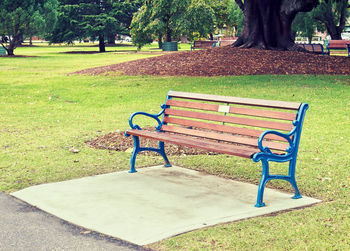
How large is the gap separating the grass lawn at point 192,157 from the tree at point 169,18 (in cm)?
2326

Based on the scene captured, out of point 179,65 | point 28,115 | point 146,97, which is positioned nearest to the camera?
point 28,115

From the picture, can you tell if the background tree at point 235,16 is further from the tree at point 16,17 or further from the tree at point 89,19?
the tree at point 16,17

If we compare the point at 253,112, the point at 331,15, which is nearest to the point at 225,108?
the point at 253,112

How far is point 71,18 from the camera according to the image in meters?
49.4

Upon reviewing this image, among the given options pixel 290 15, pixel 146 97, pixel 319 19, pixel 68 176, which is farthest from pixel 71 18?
pixel 68 176

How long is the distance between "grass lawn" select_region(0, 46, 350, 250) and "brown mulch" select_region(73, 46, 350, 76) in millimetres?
961

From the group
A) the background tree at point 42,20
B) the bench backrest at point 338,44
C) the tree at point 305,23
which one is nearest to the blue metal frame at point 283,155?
the bench backrest at point 338,44

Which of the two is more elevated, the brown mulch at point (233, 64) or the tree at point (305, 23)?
the tree at point (305, 23)

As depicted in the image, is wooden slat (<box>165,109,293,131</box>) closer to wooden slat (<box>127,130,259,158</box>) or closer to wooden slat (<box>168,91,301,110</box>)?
wooden slat (<box>168,91,301,110</box>)

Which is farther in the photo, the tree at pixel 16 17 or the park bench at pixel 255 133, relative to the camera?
the tree at pixel 16 17

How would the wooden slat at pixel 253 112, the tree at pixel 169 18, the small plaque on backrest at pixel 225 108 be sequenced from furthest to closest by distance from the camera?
1. the tree at pixel 169 18
2. the small plaque on backrest at pixel 225 108
3. the wooden slat at pixel 253 112

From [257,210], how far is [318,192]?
0.98m

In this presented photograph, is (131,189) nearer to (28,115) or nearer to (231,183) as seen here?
(231,183)

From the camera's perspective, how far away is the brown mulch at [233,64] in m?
17.4
